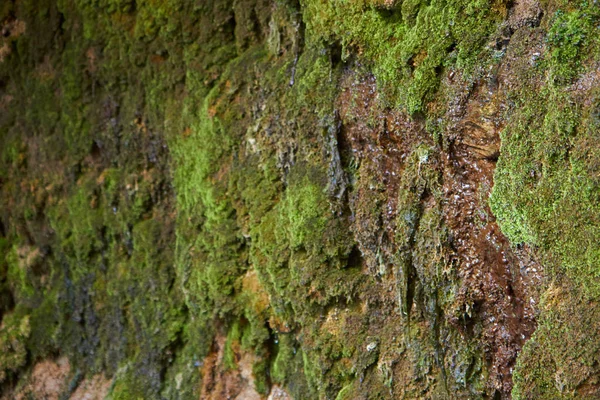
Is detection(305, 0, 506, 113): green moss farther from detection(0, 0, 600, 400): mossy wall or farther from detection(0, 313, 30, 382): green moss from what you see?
detection(0, 313, 30, 382): green moss

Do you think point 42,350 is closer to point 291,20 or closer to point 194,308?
point 194,308

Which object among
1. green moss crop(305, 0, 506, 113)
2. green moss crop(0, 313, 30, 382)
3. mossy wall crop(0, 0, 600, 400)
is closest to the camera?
mossy wall crop(0, 0, 600, 400)

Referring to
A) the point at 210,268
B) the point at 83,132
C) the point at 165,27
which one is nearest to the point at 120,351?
the point at 210,268

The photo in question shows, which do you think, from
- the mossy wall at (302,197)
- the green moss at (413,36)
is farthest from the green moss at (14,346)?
the green moss at (413,36)

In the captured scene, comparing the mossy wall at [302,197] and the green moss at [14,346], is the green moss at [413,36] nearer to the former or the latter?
the mossy wall at [302,197]

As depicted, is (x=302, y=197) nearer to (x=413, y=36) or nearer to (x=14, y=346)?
(x=413, y=36)

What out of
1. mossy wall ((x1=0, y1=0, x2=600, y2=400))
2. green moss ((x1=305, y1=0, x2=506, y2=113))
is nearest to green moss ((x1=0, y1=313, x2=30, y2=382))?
mossy wall ((x1=0, y1=0, x2=600, y2=400))

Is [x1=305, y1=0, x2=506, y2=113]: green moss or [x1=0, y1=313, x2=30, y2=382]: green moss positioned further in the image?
[x1=0, y1=313, x2=30, y2=382]: green moss

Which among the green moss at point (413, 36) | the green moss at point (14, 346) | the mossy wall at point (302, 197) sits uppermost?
the green moss at point (413, 36)
